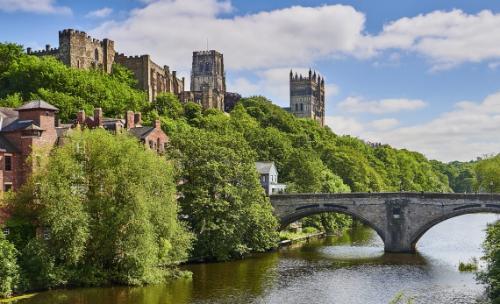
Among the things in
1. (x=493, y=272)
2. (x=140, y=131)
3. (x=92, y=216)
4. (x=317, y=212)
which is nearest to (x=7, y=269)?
(x=92, y=216)

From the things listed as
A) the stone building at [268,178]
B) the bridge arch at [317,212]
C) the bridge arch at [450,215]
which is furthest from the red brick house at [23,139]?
the bridge arch at [450,215]

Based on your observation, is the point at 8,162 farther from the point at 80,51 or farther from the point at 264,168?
the point at 80,51

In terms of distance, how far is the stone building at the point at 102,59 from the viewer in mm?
99875

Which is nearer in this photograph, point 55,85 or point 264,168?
point 264,168

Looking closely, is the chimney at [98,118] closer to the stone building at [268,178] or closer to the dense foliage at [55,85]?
the dense foliage at [55,85]

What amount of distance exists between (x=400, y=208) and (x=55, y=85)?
159 feet

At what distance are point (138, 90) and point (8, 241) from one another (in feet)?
224

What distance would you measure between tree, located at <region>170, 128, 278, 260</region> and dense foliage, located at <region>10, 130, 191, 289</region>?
9.56m

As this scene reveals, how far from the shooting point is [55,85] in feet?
285

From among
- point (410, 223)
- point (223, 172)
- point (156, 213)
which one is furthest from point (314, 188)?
point (156, 213)

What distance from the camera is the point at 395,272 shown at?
54.4 metres

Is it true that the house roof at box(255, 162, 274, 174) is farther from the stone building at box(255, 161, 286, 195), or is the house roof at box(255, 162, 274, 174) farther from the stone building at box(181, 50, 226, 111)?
the stone building at box(181, 50, 226, 111)

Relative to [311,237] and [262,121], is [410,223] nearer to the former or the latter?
[311,237]

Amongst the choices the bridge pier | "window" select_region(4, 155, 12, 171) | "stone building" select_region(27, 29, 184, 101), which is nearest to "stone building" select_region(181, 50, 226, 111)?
"stone building" select_region(27, 29, 184, 101)
